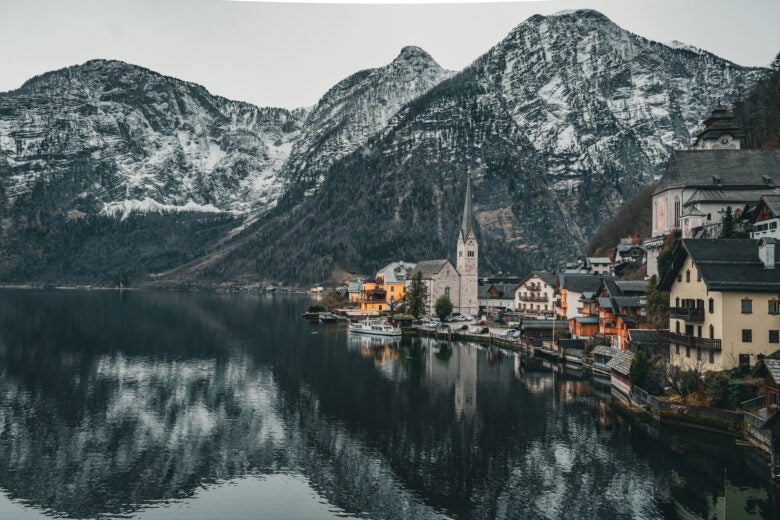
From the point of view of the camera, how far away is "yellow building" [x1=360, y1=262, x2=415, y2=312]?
15150cm

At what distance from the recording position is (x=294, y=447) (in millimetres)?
43344

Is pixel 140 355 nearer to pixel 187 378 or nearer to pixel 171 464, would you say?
pixel 187 378

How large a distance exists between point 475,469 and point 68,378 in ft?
171

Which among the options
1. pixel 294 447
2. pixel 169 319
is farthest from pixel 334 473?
pixel 169 319

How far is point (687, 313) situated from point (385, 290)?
107m

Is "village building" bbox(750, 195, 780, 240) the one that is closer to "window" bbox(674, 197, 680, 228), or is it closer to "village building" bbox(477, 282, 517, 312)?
"window" bbox(674, 197, 680, 228)

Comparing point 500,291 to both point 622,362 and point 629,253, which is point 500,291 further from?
point 622,362

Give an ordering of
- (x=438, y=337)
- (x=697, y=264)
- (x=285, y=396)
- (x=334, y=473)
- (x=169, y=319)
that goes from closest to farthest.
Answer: (x=334, y=473), (x=697, y=264), (x=285, y=396), (x=438, y=337), (x=169, y=319)

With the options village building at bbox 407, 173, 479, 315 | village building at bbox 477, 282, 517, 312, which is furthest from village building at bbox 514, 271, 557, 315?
village building at bbox 407, 173, 479, 315

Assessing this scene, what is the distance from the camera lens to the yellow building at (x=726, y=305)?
45.0 metres

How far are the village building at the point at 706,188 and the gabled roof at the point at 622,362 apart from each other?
835 inches

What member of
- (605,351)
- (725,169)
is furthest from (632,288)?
(725,169)

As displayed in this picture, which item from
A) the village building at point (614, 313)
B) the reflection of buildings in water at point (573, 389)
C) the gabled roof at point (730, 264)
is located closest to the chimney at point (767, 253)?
the gabled roof at point (730, 264)

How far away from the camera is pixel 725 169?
8181cm
